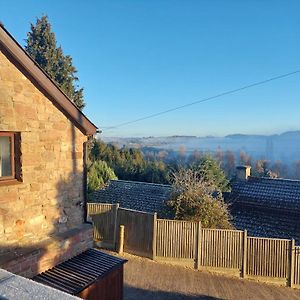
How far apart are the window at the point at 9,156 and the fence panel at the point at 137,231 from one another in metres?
7.01

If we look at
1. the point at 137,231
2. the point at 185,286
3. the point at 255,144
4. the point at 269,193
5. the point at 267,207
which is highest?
the point at 269,193

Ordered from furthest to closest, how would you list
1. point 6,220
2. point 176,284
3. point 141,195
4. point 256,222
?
point 141,195, point 256,222, point 176,284, point 6,220

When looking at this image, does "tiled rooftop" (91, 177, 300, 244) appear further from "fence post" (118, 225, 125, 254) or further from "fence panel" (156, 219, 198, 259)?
"fence post" (118, 225, 125, 254)

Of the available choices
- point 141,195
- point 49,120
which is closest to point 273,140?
point 141,195

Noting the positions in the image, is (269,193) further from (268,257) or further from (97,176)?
(97,176)

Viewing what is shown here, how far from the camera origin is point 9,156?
5633 mm

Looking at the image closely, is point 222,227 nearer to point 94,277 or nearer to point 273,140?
point 94,277

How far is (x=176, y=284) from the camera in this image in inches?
409

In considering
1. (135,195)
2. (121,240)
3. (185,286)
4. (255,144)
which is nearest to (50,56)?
(135,195)

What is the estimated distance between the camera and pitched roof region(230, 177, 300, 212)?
14.7 metres

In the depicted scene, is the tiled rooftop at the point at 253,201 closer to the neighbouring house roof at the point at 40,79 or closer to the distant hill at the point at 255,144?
the neighbouring house roof at the point at 40,79

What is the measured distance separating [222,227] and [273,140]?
15884 centimetres

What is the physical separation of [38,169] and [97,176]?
13767 mm

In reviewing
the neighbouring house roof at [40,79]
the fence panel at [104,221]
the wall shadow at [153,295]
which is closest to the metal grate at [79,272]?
the neighbouring house roof at [40,79]
